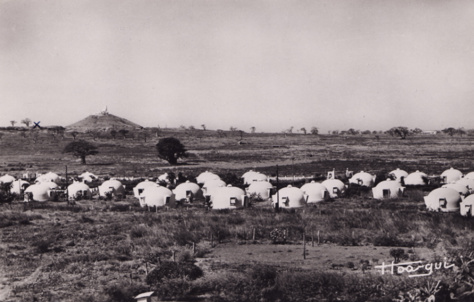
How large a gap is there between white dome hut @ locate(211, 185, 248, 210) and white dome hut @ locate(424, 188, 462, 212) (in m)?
14.4

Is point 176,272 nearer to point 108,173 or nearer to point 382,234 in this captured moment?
point 382,234

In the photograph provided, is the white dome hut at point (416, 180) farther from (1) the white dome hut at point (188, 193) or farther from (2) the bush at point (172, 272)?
(2) the bush at point (172, 272)

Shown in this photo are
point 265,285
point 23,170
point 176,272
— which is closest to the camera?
point 265,285

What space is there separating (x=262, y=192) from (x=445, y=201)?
15.9 meters

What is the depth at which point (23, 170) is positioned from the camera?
242ft

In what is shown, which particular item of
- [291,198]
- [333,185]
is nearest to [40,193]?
[291,198]

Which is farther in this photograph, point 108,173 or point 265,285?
point 108,173

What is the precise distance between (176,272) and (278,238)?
794 cm

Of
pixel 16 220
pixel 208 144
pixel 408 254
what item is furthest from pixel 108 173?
pixel 208 144

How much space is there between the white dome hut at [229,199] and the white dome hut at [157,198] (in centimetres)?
373

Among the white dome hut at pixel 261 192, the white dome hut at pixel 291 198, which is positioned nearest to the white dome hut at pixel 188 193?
the white dome hut at pixel 261 192

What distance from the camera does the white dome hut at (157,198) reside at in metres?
36.9

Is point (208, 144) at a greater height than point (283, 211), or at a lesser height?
greater

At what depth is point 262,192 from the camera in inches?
1662
